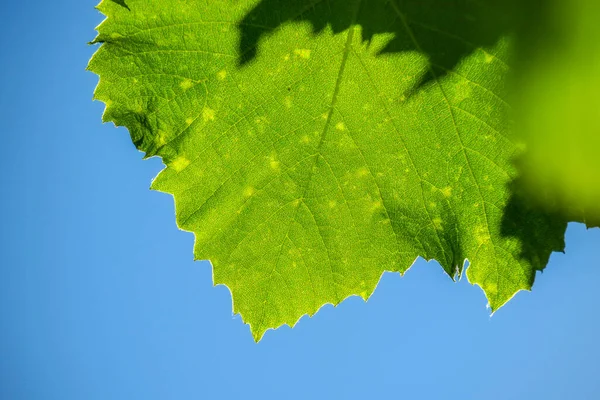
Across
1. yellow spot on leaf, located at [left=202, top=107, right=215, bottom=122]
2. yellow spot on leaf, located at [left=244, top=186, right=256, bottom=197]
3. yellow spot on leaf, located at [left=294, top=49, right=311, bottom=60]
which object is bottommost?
yellow spot on leaf, located at [left=244, top=186, right=256, bottom=197]

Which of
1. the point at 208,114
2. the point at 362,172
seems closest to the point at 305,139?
the point at 362,172

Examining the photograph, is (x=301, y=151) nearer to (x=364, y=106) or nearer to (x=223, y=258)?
(x=364, y=106)

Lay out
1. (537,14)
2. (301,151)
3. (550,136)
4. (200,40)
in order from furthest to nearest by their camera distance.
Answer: (301,151), (200,40), (550,136), (537,14)

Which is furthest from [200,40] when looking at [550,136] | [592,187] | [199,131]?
[592,187]

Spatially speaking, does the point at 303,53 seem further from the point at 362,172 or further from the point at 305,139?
the point at 362,172

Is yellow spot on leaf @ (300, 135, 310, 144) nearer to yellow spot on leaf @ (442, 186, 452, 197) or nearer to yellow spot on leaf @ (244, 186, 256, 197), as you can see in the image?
yellow spot on leaf @ (244, 186, 256, 197)

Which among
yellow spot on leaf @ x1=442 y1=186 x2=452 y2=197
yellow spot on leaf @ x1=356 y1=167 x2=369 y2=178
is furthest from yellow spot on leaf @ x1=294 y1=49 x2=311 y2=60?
yellow spot on leaf @ x1=442 y1=186 x2=452 y2=197

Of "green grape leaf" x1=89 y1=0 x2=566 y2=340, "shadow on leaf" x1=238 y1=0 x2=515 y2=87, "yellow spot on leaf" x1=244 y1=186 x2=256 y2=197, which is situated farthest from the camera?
"yellow spot on leaf" x1=244 y1=186 x2=256 y2=197

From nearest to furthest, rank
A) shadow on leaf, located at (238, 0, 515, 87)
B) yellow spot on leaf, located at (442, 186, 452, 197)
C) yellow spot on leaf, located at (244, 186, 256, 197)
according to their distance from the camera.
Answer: shadow on leaf, located at (238, 0, 515, 87) < yellow spot on leaf, located at (442, 186, 452, 197) < yellow spot on leaf, located at (244, 186, 256, 197)

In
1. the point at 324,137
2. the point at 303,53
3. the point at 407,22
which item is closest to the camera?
the point at 407,22
